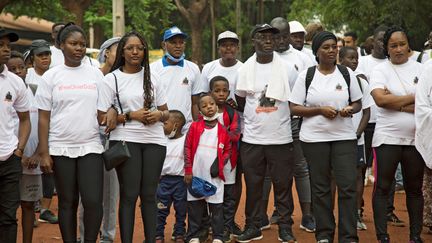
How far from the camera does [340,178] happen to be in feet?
26.5

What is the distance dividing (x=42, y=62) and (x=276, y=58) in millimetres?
2984

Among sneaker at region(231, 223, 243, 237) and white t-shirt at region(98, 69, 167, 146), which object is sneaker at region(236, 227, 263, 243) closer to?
sneaker at region(231, 223, 243, 237)

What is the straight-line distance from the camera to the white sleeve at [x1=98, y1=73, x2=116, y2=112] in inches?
292

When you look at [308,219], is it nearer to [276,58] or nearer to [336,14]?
[276,58]

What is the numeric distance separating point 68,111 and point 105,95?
1.26 ft

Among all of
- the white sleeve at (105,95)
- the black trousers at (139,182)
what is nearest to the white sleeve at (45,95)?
the white sleeve at (105,95)

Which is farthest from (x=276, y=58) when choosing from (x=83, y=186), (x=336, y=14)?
(x=336, y=14)

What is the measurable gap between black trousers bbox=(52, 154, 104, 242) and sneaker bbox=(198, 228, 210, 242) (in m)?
1.77

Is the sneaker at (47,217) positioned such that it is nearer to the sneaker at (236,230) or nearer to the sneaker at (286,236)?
the sneaker at (236,230)

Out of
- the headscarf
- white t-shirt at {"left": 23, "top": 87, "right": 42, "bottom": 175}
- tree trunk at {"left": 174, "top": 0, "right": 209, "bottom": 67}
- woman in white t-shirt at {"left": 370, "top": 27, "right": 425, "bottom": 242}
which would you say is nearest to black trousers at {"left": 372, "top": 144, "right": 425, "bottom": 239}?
woman in white t-shirt at {"left": 370, "top": 27, "right": 425, "bottom": 242}

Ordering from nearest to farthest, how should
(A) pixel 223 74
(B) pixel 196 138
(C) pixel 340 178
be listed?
1. (C) pixel 340 178
2. (B) pixel 196 138
3. (A) pixel 223 74

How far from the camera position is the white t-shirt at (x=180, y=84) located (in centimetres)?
898

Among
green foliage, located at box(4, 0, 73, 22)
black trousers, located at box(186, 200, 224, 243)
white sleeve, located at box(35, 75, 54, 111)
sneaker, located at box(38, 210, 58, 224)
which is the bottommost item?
sneaker, located at box(38, 210, 58, 224)

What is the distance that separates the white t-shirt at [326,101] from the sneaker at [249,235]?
1414mm
